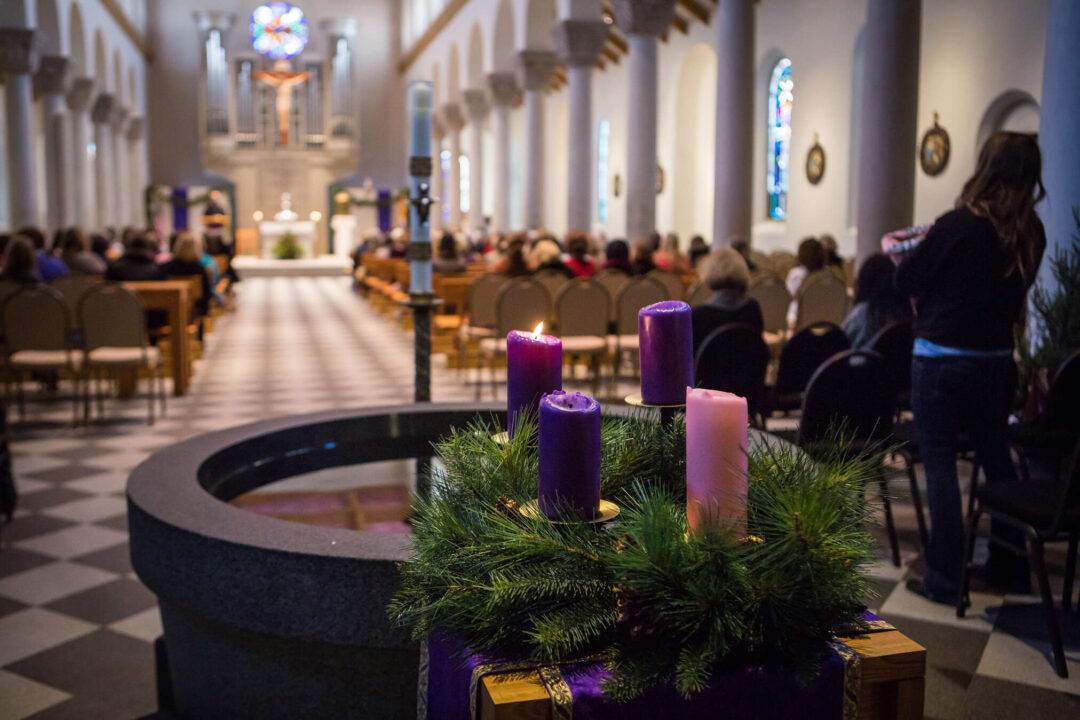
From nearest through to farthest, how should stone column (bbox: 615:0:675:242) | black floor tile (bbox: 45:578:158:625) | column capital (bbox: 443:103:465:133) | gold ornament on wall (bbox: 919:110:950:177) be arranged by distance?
black floor tile (bbox: 45:578:158:625) → gold ornament on wall (bbox: 919:110:950:177) → stone column (bbox: 615:0:675:242) → column capital (bbox: 443:103:465:133)

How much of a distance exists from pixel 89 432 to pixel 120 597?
11.9 feet

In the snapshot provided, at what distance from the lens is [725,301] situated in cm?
532

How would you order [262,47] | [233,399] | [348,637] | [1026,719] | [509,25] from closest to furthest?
[348,637], [1026,719], [233,399], [509,25], [262,47]

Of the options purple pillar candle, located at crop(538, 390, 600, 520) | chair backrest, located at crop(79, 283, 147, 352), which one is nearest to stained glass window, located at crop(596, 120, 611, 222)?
chair backrest, located at crop(79, 283, 147, 352)

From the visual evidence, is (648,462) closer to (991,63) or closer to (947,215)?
(947,215)

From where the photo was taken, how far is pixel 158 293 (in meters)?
8.80

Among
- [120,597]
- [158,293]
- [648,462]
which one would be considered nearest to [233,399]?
[158,293]

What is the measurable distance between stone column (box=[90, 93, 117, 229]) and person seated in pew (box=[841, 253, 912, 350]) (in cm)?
2115

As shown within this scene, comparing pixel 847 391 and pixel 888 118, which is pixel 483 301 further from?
pixel 847 391

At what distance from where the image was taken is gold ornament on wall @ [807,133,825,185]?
15.5 meters

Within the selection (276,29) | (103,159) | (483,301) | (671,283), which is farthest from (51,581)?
(276,29)

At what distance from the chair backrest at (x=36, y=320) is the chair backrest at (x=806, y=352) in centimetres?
488

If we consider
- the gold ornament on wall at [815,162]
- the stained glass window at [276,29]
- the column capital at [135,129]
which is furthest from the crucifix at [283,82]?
the gold ornament on wall at [815,162]

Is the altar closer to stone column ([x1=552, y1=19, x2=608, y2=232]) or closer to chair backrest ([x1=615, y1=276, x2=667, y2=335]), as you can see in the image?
stone column ([x1=552, y1=19, x2=608, y2=232])
